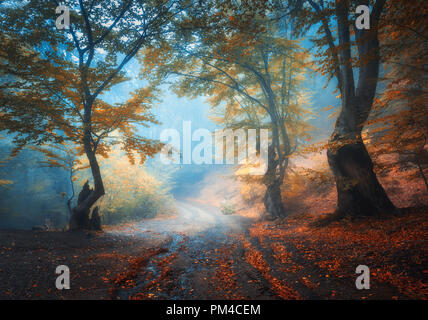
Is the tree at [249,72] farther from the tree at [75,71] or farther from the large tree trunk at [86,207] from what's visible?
the large tree trunk at [86,207]

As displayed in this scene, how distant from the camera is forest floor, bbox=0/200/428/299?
317 centimetres

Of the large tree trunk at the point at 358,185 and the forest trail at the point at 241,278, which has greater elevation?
the large tree trunk at the point at 358,185

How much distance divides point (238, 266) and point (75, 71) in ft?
26.7

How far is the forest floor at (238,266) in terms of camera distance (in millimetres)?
3168

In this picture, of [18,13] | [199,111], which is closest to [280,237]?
[18,13]

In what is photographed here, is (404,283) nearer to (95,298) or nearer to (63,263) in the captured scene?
(95,298)

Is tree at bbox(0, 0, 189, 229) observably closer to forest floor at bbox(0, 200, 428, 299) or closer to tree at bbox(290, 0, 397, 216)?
forest floor at bbox(0, 200, 428, 299)

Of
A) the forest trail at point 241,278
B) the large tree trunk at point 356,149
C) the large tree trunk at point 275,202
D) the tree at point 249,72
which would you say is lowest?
the forest trail at point 241,278

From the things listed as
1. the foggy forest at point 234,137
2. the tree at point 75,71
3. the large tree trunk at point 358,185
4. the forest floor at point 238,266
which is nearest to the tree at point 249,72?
the foggy forest at point 234,137

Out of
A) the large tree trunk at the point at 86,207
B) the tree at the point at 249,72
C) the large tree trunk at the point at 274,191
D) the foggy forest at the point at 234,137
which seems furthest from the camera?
the large tree trunk at the point at 274,191

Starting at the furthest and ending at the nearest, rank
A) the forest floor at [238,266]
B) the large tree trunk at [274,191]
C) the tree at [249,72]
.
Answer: the large tree trunk at [274,191], the tree at [249,72], the forest floor at [238,266]

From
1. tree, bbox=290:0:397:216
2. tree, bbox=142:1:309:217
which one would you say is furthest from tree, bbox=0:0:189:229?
tree, bbox=290:0:397:216

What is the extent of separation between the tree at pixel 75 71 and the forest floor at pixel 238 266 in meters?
3.42

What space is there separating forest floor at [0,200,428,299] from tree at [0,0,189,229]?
3.42 metres
